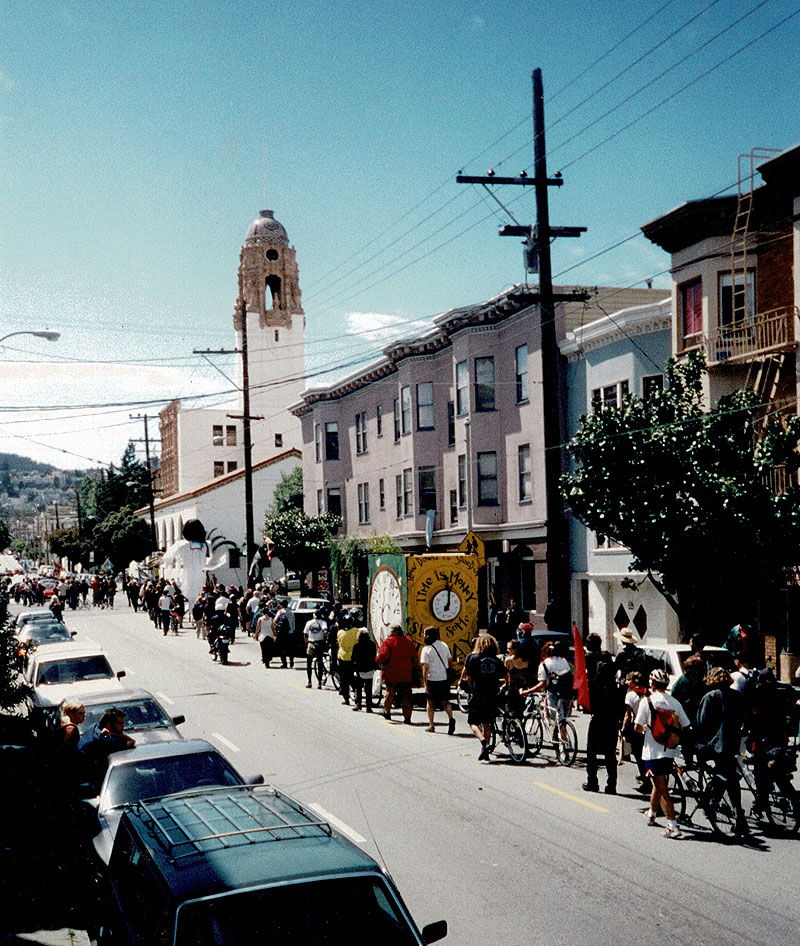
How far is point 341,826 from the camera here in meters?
11.6

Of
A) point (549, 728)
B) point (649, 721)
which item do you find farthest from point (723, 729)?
point (549, 728)

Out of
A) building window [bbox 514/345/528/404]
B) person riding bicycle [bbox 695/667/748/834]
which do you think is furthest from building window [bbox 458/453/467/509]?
person riding bicycle [bbox 695/667/748/834]

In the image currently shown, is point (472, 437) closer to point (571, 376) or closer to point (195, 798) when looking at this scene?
point (571, 376)

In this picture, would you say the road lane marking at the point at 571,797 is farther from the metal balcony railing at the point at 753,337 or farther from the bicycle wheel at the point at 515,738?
the metal balcony railing at the point at 753,337

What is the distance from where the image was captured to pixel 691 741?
12344mm

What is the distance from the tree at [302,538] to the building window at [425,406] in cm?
1061

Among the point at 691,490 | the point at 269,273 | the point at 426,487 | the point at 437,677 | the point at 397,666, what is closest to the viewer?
the point at 437,677

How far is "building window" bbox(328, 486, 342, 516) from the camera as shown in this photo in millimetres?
52656

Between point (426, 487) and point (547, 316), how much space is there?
20701 mm

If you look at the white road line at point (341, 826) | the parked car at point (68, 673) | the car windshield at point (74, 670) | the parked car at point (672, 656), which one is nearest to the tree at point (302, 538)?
the parked car at point (68, 673)

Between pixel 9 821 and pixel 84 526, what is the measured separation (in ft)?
337

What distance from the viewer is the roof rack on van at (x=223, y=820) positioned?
235 inches

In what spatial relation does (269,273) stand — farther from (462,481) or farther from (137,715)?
(137,715)

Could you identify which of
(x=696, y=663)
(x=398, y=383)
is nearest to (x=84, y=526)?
(x=398, y=383)
